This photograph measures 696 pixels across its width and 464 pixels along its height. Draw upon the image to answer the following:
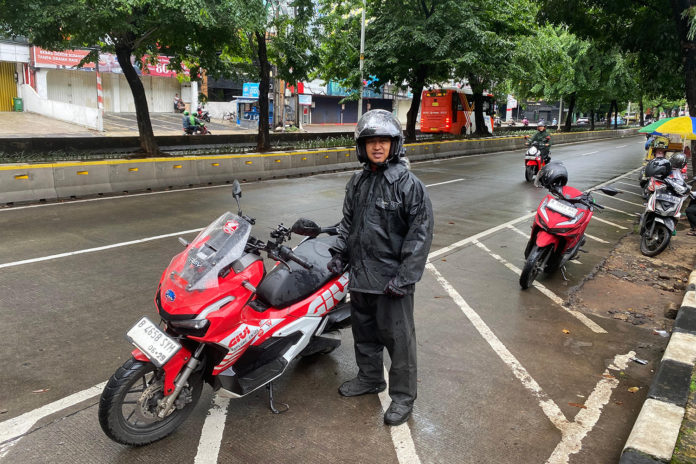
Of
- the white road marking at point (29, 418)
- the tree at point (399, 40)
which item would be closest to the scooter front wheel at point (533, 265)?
the white road marking at point (29, 418)

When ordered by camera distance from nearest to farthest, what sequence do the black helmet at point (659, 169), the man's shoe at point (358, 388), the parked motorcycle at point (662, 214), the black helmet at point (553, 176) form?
the man's shoe at point (358, 388)
the black helmet at point (553, 176)
the parked motorcycle at point (662, 214)
the black helmet at point (659, 169)

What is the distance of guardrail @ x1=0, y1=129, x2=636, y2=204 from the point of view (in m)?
10.6

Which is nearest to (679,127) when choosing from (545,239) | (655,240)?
(655,240)

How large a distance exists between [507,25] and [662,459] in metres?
25.4

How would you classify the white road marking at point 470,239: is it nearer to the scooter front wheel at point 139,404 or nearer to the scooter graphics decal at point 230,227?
the scooter graphics decal at point 230,227

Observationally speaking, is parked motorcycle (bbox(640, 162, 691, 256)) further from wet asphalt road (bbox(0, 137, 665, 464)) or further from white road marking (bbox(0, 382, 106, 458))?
white road marking (bbox(0, 382, 106, 458))

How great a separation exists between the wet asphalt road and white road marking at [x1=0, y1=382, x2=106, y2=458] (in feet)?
0.14

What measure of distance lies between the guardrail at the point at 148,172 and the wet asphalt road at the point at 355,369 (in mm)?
2646

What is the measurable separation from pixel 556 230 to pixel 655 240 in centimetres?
293

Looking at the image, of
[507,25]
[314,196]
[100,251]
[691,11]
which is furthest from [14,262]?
[507,25]

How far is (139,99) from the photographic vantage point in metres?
15.2

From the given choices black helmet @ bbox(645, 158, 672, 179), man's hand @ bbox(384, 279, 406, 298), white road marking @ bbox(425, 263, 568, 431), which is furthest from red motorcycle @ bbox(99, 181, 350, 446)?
black helmet @ bbox(645, 158, 672, 179)

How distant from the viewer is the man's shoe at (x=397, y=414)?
3.47 m

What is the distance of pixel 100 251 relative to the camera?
714 centimetres
